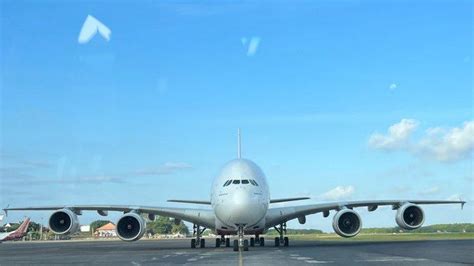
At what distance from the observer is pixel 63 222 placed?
34594 millimetres

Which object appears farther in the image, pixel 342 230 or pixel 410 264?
pixel 342 230

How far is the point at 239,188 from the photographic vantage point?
1130 inches

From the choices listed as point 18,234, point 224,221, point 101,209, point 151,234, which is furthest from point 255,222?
point 151,234

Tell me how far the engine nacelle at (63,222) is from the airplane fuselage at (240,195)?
334 inches

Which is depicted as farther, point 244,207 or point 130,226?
point 130,226

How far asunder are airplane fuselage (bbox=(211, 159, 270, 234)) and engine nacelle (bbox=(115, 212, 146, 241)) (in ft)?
14.5

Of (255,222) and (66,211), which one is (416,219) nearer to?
(255,222)

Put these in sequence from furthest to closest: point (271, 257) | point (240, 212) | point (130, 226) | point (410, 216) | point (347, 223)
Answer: point (410, 216), point (347, 223), point (130, 226), point (240, 212), point (271, 257)

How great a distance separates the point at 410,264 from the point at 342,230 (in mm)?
16899

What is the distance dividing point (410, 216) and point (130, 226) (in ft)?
53.5

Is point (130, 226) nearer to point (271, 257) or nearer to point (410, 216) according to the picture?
point (271, 257)

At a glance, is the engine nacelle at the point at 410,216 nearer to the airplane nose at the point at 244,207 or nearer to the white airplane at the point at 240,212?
the white airplane at the point at 240,212

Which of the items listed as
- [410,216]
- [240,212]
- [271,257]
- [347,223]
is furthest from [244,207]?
[410,216]

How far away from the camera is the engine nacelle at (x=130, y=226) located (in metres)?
32.8
